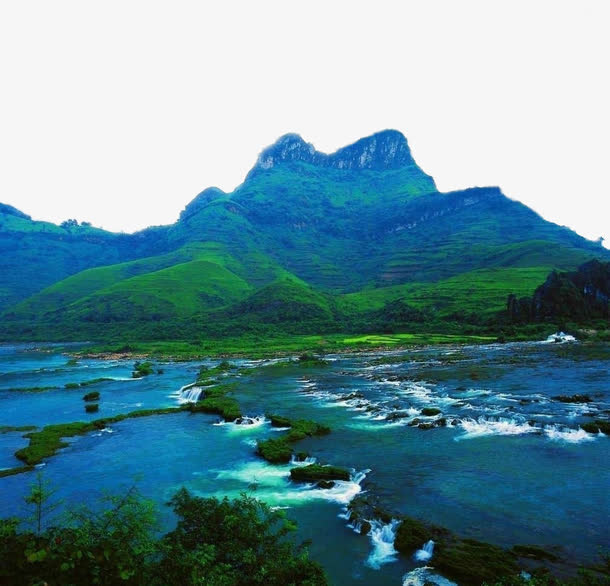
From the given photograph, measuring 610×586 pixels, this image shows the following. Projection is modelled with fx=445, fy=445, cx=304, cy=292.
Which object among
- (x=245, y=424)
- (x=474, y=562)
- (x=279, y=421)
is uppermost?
(x=279, y=421)

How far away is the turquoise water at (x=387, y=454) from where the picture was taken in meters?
29.3

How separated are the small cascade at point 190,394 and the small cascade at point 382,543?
2148 inches

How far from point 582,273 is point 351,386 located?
146 meters

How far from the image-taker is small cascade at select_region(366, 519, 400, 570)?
86.4 feet

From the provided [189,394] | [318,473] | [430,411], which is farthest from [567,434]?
[189,394]

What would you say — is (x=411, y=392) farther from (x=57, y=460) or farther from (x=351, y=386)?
(x=57, y=460)

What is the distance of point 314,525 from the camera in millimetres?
30797

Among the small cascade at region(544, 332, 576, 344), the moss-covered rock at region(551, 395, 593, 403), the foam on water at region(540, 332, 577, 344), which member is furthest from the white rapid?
the small cascade at region(544, 332, 576, 344)

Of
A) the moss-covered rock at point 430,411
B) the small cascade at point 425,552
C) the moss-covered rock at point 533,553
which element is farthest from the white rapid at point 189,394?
the moss-covered rock at point 533,553

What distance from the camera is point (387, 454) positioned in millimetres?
43531

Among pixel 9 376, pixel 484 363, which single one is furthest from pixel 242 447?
pixel 9 376

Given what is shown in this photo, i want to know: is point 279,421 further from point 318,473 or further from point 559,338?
point 559,338

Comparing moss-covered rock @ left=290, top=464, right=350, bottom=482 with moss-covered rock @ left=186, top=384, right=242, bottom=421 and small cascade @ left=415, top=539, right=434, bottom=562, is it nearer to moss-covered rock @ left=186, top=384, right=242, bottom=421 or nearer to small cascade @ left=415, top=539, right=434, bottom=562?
small cascade @ left=415, top=539, right=434, bottom=562

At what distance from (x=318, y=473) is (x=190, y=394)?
48189 mm
